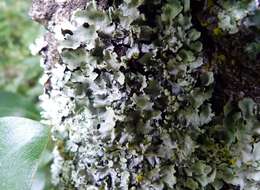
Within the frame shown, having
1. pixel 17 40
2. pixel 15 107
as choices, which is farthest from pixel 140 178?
pixel 17 40

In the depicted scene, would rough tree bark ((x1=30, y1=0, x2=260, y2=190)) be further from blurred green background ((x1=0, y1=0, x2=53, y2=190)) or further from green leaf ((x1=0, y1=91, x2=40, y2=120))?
blurred green background ((x1=0, y1=0, x2=53, y2=190))

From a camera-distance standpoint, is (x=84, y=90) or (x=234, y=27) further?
(x=84, y=90)

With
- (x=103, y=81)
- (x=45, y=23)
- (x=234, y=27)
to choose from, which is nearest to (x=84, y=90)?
(x=103, y=81)

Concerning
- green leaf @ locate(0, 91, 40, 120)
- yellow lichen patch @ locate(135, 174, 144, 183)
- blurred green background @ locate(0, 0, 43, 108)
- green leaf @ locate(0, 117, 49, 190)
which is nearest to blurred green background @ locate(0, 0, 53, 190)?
blurred green background @ locate(0, 0, 43, 108)

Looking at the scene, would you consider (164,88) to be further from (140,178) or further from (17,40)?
(17,40)

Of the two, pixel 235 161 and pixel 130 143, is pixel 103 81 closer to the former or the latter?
pixel 130 143

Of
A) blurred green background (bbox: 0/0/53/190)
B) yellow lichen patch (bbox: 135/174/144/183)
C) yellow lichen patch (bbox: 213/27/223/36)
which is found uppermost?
blurred green background (bbox: 0/0/53/190)

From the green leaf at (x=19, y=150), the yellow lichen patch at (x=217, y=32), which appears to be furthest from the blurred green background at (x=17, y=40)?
the yellow lichen patch at (x=217, y=32)
